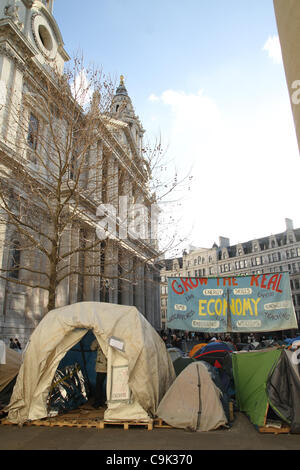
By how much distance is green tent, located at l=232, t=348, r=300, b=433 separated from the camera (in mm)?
7504

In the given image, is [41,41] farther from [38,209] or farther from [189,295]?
[189,295]

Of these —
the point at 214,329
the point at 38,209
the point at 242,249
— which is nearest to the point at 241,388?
the point at 214,329

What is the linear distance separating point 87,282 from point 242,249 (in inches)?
2315

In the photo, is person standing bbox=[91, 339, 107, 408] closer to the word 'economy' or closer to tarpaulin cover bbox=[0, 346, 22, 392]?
tarpaulin cover bbox=[0, 346, 22, 392]

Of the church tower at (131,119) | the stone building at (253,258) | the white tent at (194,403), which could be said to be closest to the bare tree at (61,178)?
the white tent at (194,403)

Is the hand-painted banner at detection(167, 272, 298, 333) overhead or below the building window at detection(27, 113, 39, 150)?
below

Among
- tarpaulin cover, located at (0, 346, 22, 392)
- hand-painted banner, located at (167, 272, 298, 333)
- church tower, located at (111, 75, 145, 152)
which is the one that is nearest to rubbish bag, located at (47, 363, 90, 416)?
tarpaulin cover, located at (0, 346, 22, 392)

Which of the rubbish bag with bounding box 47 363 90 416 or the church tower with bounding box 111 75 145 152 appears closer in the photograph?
the rubbish bag with bounding box 47 363 90 416

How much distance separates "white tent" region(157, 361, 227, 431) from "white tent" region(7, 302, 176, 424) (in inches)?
18.0

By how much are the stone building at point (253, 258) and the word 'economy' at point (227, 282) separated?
55427 millimetres

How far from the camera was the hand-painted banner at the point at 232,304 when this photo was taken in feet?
35.5

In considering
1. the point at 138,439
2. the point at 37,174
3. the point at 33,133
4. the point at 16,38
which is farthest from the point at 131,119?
the point at 138,439

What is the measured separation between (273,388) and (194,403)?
6.12 ft

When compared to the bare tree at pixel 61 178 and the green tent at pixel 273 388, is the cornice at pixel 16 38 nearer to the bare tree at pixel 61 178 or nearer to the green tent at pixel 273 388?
the bare tree at pixel 61 178
